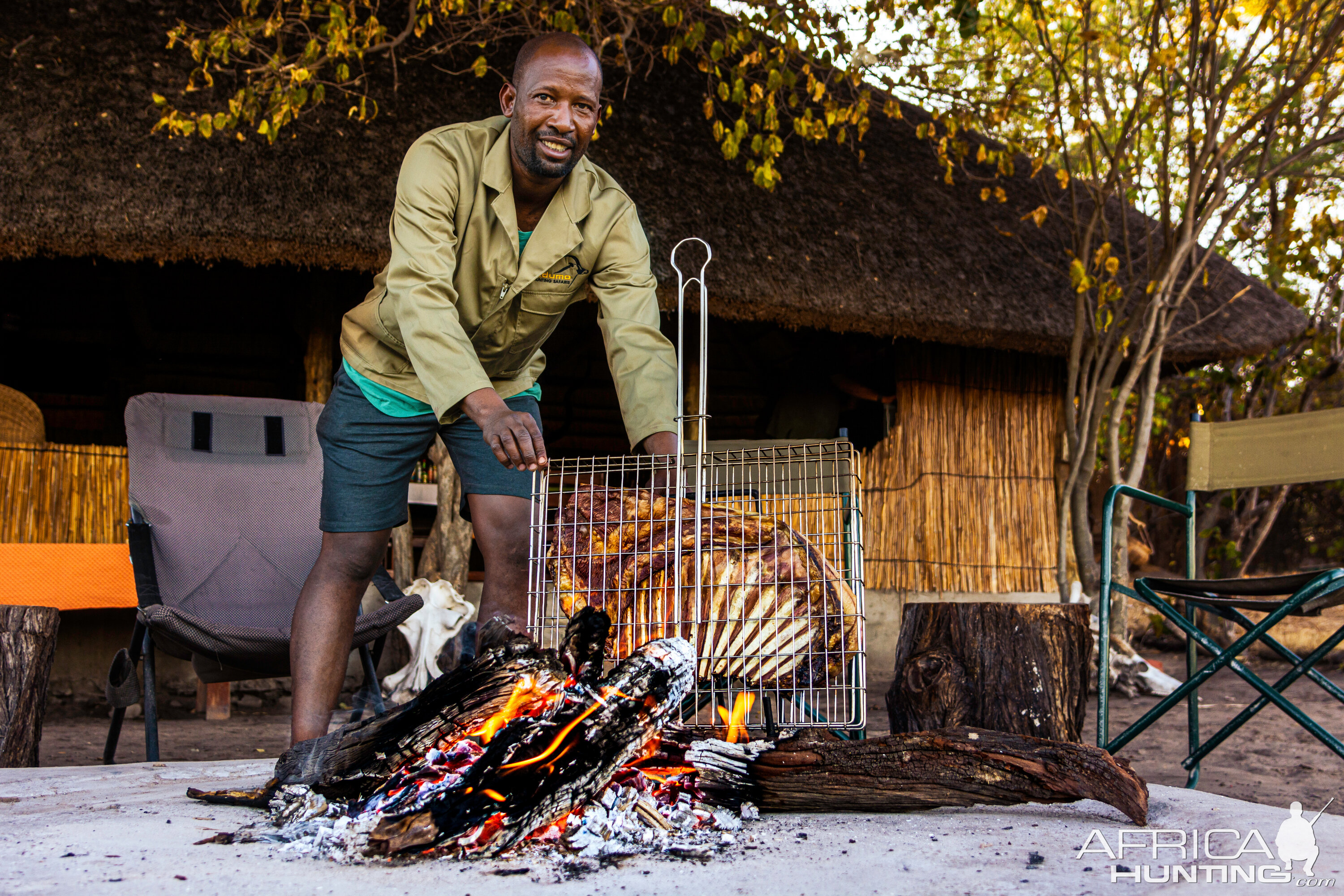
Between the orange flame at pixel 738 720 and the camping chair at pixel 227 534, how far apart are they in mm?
1504

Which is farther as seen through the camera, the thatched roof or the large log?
the thatched roof

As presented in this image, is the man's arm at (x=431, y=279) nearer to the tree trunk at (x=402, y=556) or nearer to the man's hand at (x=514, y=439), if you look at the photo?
the man's hand at (x=514, y=439)

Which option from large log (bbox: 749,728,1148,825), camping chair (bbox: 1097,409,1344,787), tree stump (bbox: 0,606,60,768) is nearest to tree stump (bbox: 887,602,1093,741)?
camping chair (bbox: 1097,409,1344,787)

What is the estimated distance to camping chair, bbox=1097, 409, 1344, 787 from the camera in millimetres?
2756

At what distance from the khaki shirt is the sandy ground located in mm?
1814

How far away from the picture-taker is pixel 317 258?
5.12 m

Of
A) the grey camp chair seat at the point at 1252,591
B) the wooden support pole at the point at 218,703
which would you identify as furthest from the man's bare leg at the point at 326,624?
the wooden support pole at the point at 218,703

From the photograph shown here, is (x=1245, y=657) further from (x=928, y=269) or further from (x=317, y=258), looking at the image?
(x=317, y=258)

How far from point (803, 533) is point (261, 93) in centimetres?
383

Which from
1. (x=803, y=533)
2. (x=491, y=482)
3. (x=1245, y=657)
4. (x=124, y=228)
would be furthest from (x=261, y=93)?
(x=1245, y=657)

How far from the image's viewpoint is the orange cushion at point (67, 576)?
4754mm

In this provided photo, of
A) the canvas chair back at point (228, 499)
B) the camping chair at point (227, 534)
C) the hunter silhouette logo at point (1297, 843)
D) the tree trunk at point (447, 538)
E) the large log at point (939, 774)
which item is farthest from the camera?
the tree trunk at point (447, 538)
